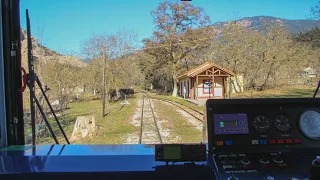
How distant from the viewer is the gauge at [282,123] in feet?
4.47

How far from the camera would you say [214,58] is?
1874 millimetres

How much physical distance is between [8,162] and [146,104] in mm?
1616

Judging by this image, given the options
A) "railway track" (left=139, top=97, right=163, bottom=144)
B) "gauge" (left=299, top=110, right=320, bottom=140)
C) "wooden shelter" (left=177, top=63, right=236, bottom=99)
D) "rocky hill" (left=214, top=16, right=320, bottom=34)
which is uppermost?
"rocky hill" (left=214, top=16, right=320, bottom=34)

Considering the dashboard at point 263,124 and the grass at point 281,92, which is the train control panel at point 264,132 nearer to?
the dashboard at point 263,124

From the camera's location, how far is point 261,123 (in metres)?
1.36

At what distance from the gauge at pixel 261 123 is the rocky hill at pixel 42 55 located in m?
1.39

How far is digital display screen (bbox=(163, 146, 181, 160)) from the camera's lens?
1175mm

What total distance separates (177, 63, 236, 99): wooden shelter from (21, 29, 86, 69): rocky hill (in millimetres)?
884

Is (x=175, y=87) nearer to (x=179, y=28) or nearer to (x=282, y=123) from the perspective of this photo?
(x=179, y=28)

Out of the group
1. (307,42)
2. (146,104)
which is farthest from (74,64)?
(307,42)

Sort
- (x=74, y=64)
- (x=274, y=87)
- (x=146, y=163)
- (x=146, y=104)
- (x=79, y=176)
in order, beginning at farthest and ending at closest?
1. (x=146, y=104)
2. (x=74, y=64)
3. (x=274, y=87)
4. (x=146, y=163)
5. (x=79, y=176)

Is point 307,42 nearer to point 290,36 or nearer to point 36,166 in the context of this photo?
point 290,36

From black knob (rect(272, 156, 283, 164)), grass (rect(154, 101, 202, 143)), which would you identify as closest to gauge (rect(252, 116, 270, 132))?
black knob (rect(272, 156, 283, 164))

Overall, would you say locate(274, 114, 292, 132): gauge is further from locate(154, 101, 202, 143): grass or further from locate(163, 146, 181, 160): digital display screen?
locate(154, 101, 202, 143): grass
